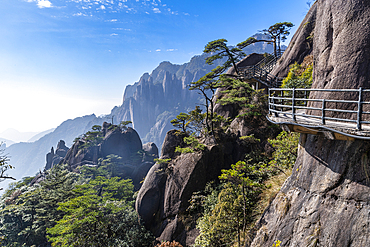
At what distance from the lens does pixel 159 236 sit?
13.7 metres

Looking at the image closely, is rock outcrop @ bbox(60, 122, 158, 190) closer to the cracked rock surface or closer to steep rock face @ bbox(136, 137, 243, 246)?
steep rock face @ bbox(136, 137, 243, 246)

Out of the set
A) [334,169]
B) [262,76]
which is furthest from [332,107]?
[262,76]

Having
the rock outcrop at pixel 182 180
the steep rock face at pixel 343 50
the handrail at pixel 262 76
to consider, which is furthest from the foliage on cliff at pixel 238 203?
the handrail at pixel 262 76

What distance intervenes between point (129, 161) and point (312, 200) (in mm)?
41514

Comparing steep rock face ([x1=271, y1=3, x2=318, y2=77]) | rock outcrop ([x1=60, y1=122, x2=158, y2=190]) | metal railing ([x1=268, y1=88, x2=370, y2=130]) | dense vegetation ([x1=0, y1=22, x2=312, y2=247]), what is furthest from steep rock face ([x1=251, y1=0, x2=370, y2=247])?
rock outcrop ([x1=60, y1=122, x2=158, y2=190])

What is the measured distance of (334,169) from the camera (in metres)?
4.73

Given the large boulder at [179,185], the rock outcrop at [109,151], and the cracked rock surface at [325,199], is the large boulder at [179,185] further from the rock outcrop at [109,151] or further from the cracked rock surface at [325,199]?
the rock outcrop at [109,151]

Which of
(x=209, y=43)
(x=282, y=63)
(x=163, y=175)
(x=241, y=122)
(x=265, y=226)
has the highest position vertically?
(x=209, y=43)

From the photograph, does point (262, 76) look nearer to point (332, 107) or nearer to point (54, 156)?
point (332, 107)

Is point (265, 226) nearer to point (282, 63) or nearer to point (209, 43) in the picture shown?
point (209, 43)

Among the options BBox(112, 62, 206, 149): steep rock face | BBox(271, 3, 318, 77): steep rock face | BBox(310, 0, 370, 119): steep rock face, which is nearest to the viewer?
BBox(310, 0, 370, 119): steep rock face

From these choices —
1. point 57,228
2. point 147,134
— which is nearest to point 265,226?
point 57,228

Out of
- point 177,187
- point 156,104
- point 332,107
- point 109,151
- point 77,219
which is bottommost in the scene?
point 109,151

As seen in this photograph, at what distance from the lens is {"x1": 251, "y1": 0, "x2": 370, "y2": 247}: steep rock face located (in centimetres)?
420
